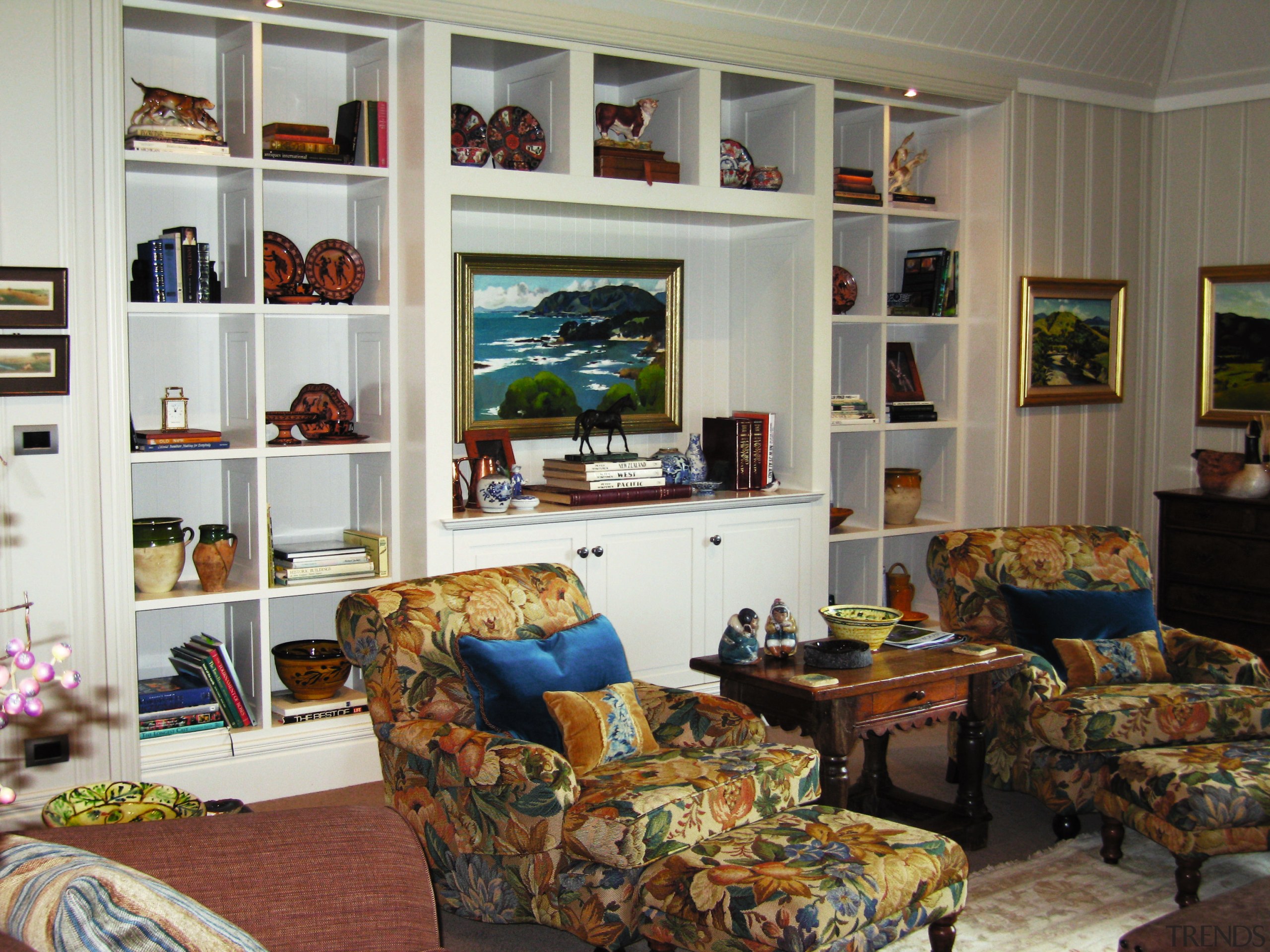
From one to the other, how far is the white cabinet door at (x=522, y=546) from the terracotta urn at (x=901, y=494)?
156 cm

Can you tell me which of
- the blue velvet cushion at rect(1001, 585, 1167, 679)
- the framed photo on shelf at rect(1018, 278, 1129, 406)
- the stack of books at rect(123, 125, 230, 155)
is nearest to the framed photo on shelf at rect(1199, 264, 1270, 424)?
the framed photo on shelf at rect(1018, 278, 1129, 406)

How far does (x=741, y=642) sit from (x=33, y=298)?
2166 millimetres

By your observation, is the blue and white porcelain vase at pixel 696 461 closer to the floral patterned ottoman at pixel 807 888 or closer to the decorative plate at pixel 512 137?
the decorative plate at pixel 512 137

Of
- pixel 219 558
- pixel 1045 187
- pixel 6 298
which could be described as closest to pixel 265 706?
pixel 219 558

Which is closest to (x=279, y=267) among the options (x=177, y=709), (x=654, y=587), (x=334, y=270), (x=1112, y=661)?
(x=334, y=270)

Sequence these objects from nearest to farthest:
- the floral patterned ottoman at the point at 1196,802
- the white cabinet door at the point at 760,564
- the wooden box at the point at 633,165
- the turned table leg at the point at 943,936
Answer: the turned table leg at the point at 943,936
the floral patterned ottoman at the point at 1196,802
the wooden box at the point at 633,165
the white cabinet door at the point at 760,564

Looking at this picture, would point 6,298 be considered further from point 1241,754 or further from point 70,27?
point 1241,754

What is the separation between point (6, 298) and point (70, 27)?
30.6 inches

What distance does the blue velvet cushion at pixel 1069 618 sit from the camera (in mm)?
3773

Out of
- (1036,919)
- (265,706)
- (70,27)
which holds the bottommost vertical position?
(1036,919)

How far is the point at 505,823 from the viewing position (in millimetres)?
2641

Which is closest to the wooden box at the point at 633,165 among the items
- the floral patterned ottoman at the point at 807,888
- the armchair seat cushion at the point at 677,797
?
the armchair seat cushion at the point at 677,797

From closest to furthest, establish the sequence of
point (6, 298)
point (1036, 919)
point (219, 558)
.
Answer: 1. point (1036, 919)
2. point (6, 298)
3. point (219, 558)

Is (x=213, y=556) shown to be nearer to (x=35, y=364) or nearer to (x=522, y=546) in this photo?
(x=35, y=364)
